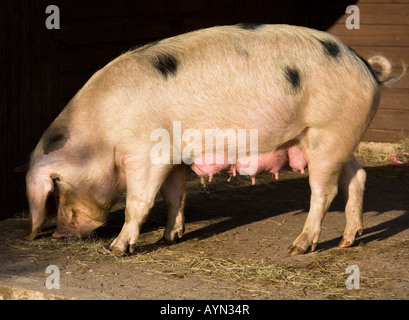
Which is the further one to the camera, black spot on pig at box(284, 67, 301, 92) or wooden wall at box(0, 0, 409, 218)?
wooden wall at box(0, 0, 409, 218)

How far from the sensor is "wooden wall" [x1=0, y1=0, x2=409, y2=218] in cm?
589

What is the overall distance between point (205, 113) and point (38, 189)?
1115 millimetres

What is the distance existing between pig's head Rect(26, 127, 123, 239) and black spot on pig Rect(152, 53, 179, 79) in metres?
0.64

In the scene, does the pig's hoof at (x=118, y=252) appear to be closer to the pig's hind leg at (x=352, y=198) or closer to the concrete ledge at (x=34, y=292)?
the concrete ledge at (x=34, y=292)

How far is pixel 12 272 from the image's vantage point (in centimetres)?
445

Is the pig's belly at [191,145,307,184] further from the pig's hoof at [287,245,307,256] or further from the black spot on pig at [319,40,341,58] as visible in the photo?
the black spot on pig at [319,40,341,58]

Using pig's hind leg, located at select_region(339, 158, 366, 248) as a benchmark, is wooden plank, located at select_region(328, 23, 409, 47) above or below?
above

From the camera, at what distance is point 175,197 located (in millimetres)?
5289

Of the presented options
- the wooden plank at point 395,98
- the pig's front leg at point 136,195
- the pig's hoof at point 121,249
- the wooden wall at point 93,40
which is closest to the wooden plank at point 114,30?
the wooden wall at point 93,40

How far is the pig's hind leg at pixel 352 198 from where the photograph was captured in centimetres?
520

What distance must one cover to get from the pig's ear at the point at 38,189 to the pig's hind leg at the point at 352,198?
74.6 inches

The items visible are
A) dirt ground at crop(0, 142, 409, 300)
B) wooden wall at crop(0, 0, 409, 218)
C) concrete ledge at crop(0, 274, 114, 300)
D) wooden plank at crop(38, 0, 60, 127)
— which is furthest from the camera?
wooden plank at crop(38, 0, 60, 127)

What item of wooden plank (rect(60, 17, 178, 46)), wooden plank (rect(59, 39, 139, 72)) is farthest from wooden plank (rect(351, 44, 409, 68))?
wooden plank (rect(59, 39, 139, 72))

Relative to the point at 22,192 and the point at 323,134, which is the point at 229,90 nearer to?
the point at 323,134
